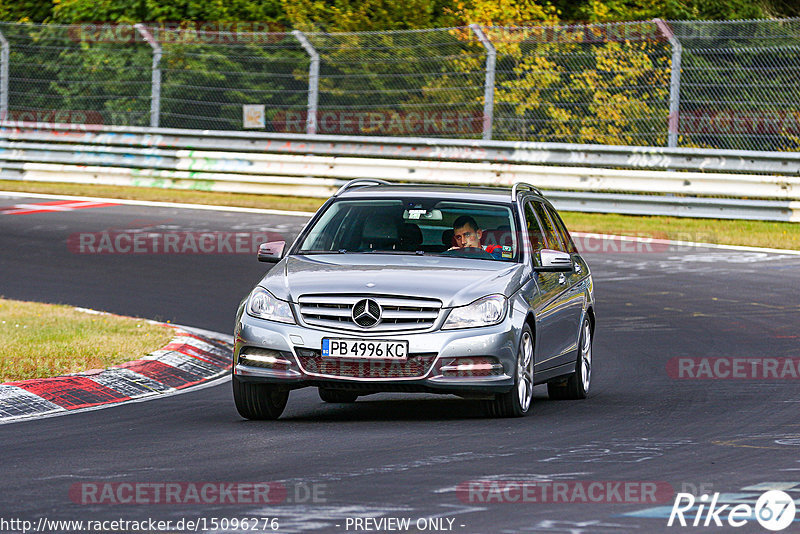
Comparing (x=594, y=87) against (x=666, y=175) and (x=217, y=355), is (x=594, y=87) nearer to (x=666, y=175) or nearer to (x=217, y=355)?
(x=666, y=175)

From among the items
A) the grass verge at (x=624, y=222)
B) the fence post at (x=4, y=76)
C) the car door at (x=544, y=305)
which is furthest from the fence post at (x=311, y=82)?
the car door at (x=544, y=305)

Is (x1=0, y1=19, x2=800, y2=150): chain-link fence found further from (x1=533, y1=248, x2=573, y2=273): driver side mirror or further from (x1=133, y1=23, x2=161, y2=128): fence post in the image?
(x1=533, y1=248, x2=573, y2=273): driver side mirror

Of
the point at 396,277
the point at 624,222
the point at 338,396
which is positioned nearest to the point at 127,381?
the point at 338,396

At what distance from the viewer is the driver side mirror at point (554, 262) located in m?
10.3

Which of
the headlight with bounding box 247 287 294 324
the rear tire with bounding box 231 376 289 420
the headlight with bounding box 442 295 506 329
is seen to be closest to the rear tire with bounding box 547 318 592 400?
the headlight with bounding box 442 295 506 329

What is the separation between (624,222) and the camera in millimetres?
23219

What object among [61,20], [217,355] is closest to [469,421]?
[217,355]

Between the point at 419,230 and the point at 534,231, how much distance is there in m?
0.97

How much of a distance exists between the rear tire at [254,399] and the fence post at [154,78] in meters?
19.0

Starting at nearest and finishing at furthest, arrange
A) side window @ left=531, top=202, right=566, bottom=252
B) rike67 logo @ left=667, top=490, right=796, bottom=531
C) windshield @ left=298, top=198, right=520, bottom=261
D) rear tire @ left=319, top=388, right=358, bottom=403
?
rike67 logo @ left=667, top=490, right=796, bottom=531 < windshield @ left=298, top=198, right=520, bottom=261 < rear tire @ left=319, top=388, right=358, bottom=403 < side window @ left=531, top=202, right=566, bottom=252

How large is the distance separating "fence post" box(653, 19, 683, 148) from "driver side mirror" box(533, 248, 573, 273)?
43.8 ft

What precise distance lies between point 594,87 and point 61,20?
14.5 metres

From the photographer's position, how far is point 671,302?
16.3m

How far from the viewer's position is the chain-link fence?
74.8ft
